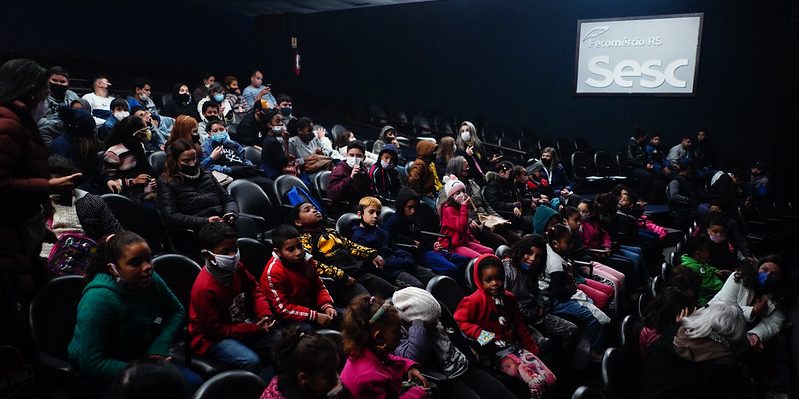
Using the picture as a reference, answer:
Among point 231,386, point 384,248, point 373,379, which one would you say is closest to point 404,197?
point 384,248

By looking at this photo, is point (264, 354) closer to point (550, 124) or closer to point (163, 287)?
point (163, 287)

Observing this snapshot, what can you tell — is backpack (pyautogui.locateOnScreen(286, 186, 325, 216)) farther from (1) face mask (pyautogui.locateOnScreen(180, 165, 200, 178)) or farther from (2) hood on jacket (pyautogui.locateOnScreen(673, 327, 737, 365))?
(2) hood on jacket (pyautogui.locateOnScreen(673, 327, 737, 365))

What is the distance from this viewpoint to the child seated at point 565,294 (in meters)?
3.87

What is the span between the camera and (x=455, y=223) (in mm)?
4711

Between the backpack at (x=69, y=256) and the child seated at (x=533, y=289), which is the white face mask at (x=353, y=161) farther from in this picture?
the backpack at (x=69, y=256)

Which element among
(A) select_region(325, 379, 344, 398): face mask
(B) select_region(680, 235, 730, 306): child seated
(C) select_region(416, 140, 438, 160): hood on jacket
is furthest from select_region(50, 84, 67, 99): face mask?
(B) select_region(680, 235, 730, 306): child seated

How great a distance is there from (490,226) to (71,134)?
3426mm

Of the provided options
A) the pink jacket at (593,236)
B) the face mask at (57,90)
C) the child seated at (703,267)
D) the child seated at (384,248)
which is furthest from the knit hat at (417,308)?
the face mask at (57,90)

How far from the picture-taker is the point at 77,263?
2611mm

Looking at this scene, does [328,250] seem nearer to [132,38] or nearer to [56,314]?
[56,314]

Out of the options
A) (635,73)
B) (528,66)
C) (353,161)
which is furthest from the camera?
(528,66)

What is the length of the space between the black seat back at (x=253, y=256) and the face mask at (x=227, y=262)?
1.49 ft

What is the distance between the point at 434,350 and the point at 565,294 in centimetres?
154

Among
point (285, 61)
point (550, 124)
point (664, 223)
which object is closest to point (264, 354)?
point (664, 223)
